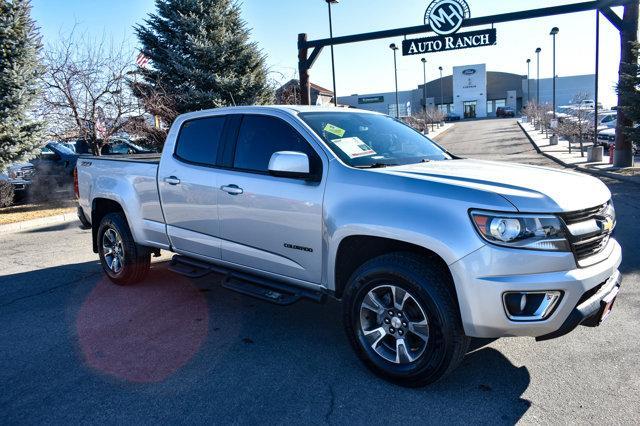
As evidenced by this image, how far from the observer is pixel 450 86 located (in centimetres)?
9044

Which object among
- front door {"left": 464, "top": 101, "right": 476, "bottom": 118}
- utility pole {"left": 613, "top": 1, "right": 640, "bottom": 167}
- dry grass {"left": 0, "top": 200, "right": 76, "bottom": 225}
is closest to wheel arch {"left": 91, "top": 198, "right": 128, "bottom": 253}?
dry grass {"left": 0, "top": 200, "right": 76, "bottom": 225}

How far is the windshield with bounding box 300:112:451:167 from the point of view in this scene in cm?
401

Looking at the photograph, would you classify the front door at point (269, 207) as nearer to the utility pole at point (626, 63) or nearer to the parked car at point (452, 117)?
the utility pole at point (626, 63)

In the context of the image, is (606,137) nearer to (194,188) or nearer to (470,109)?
(194,188)

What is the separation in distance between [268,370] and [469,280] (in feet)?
5.42

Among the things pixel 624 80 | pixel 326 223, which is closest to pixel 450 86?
pixel 624 80

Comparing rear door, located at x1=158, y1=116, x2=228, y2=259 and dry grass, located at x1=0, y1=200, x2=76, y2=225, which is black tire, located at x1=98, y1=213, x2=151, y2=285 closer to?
rear door, located at x1=158, y1=116, x2=228, y2=259

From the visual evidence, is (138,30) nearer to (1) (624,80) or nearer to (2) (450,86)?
(1) (624,80)

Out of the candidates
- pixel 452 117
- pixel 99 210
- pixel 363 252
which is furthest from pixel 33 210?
pixel 452 117

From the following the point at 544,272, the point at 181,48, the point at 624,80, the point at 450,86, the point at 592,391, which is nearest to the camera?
the point at 544,272

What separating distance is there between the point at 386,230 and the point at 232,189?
1.62 metres

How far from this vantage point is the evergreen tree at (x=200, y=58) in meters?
16.2

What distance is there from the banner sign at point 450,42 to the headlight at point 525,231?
14727 mm

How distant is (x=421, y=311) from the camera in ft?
10.9
